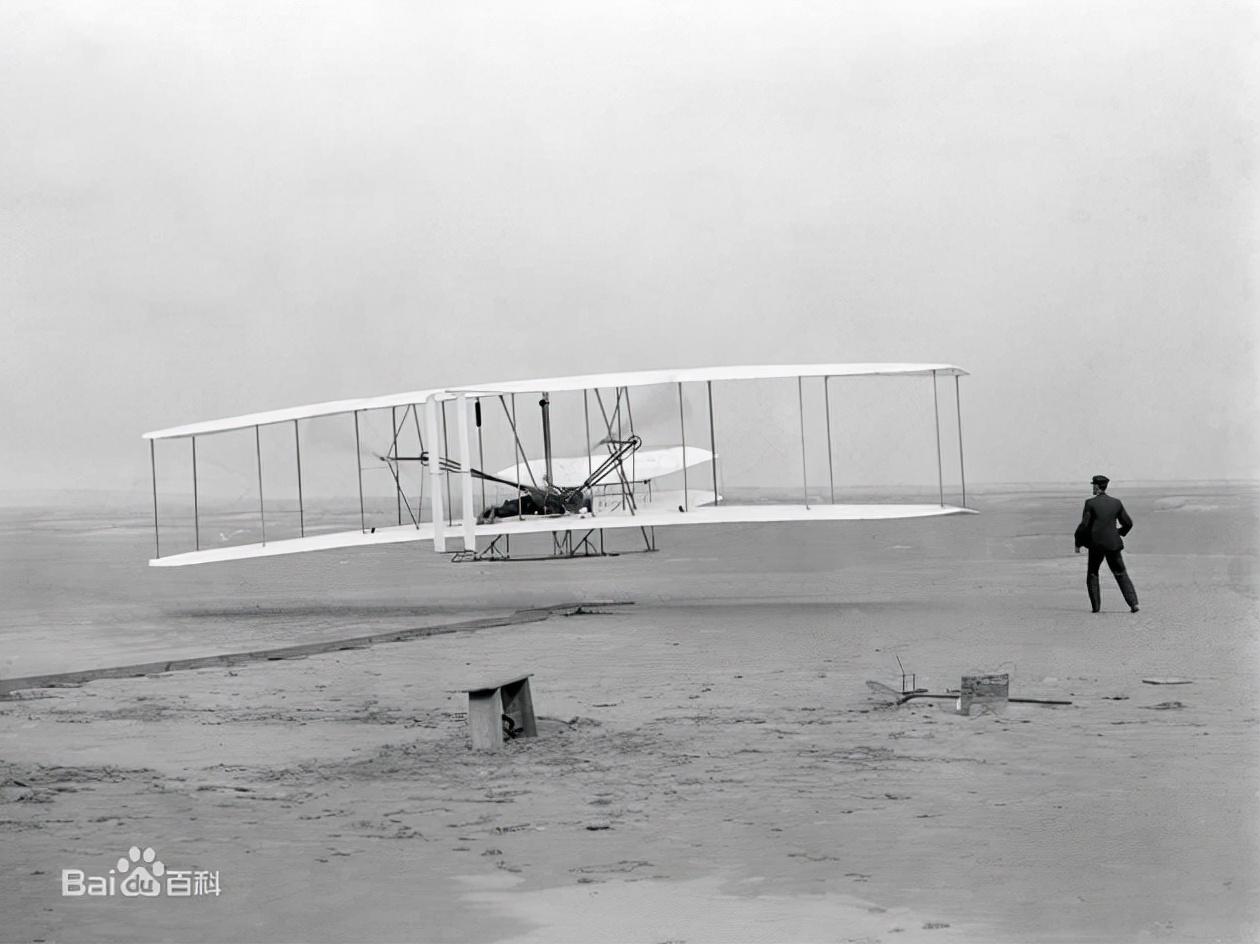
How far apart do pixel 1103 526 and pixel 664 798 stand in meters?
9.27

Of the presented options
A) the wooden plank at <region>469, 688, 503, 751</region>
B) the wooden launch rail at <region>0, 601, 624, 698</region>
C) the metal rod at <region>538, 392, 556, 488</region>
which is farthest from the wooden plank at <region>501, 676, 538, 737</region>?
the metal rod at <region>538, 392, 556, 488</region>

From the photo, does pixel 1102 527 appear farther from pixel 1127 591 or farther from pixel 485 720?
pixel 485 720

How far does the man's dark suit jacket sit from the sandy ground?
1.72 m

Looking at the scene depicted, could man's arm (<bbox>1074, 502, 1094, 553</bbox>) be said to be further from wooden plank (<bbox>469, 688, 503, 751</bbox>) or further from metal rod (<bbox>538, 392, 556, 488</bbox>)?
wooden plank (<bbox>469, 688, 503, 751</bbox>)

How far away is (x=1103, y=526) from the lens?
1545cm

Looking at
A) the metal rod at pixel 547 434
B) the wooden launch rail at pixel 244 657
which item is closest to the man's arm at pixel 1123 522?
the wooden launch rail at pixel 244 657

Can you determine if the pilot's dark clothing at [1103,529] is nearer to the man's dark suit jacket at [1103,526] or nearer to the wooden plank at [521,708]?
the man's dark suit jacket at [1103,526]

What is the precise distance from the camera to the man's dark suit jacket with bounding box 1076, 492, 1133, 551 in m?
15.4

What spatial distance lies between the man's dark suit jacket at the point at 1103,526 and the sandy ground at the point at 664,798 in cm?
172

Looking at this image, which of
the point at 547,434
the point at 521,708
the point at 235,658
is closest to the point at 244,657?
the point at 235,658

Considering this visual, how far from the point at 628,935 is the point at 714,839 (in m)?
1.30

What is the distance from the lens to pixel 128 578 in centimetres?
3064

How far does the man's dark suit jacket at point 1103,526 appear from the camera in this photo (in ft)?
50.6

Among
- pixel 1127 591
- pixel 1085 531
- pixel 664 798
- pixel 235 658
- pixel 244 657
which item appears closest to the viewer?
pixel 664 798
